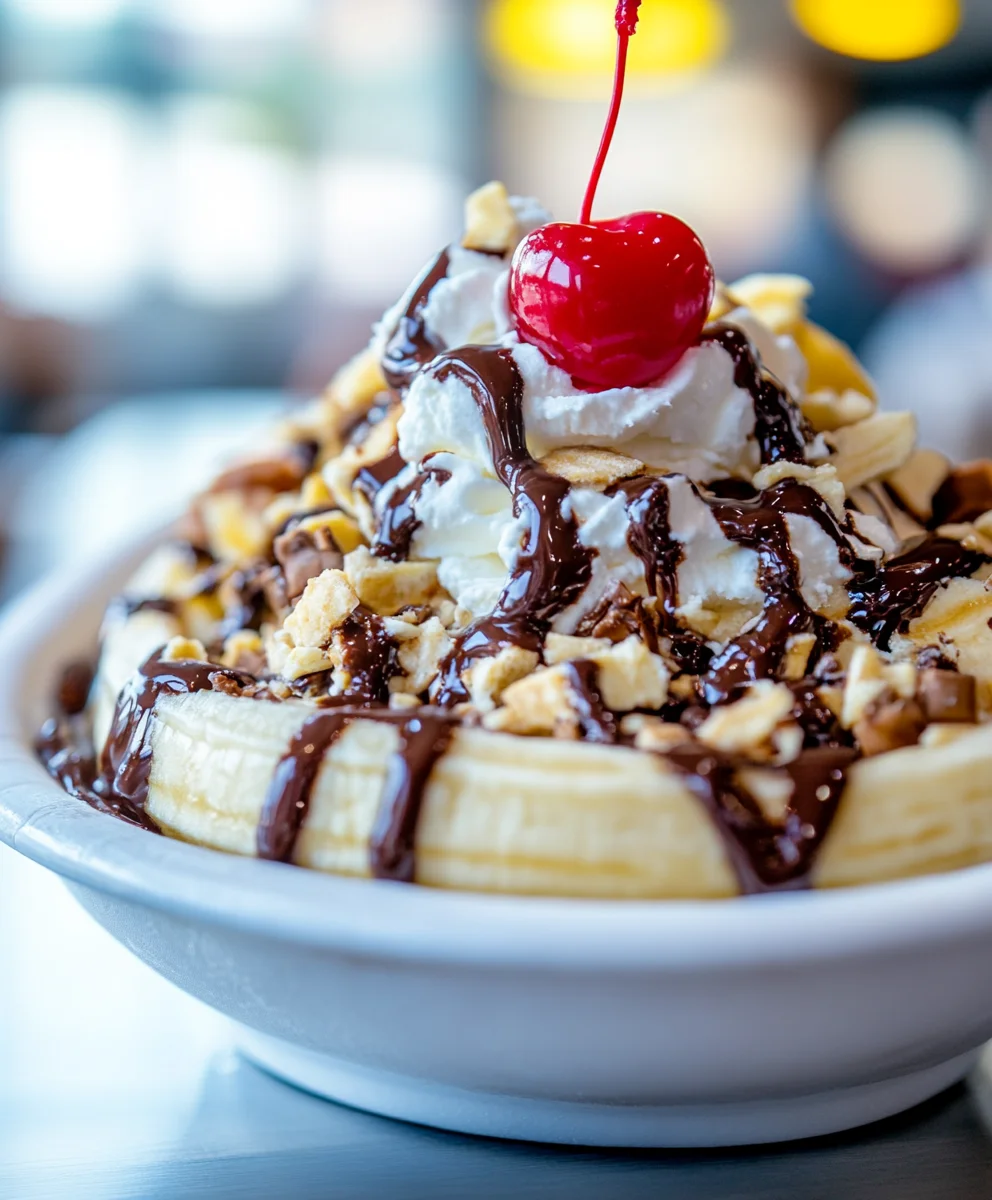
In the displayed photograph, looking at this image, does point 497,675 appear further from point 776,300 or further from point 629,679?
point 776,300

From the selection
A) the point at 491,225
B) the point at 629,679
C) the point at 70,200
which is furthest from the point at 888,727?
the point at 70,200

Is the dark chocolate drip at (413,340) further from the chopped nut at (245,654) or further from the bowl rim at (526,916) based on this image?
the bowl rim at (526,916)

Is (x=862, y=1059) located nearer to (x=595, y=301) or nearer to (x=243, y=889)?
(x=243, y=889)

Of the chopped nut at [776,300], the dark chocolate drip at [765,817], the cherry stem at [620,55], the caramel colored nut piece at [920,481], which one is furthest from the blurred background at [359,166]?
the dark chocolate drip at [765,817]

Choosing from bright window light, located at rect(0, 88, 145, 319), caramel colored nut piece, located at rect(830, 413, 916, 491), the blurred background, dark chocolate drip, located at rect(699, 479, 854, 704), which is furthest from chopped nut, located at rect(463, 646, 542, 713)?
bright window light, located at rect(0, 88, 145, 319)

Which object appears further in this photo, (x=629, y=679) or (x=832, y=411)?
(x=832, y=411)

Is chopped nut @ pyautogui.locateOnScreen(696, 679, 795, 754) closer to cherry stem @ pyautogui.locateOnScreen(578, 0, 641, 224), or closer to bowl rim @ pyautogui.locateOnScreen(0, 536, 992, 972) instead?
bowl rim @ pyautogui.locateOnScreen(0, 536, 992, 972)
